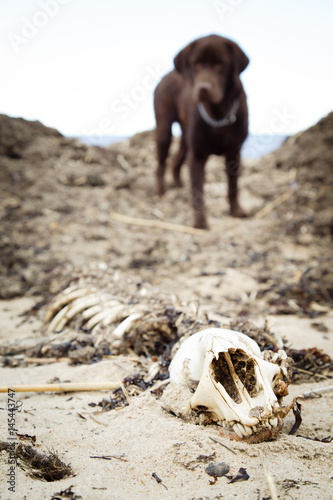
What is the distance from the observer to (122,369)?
192 centimetres

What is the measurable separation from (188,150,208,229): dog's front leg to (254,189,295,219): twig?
1115mm

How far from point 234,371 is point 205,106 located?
4.11 m

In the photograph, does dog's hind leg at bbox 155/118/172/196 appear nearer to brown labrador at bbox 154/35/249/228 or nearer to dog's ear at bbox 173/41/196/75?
brown labrador at bbox 154/35/249/228

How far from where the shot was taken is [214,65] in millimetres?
4367

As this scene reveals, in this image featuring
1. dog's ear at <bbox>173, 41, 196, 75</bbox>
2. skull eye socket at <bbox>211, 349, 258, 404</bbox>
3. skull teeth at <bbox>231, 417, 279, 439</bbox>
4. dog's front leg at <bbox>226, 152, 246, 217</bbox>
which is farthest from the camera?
dog's front leg at <bbox>226, 152, 246, 217</bbox>

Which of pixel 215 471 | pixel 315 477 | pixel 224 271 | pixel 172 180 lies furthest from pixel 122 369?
pixel 172 180

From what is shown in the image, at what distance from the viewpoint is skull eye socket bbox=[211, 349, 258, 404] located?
4.51ft

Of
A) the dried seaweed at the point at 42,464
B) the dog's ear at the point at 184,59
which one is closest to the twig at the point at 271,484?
the dried seaweed at the point at 42,464

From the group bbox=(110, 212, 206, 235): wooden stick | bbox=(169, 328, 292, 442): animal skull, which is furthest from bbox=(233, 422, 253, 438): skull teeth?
bbox=(110, 212, 206, 235): wooden stick

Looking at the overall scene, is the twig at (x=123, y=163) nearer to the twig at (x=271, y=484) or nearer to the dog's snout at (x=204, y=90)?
the dog's snout at (x=204, y=90)

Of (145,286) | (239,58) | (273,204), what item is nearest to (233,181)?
(273,204)

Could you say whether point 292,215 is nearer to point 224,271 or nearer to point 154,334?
point 224,271

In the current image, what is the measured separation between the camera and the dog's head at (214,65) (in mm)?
4293

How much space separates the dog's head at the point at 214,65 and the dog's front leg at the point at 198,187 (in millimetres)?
931
